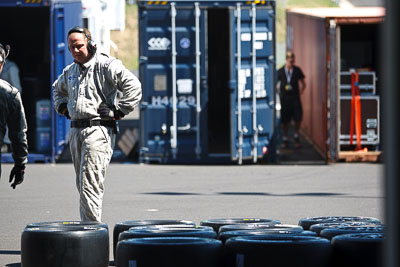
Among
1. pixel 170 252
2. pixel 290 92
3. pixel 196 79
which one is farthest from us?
pixel 290 92

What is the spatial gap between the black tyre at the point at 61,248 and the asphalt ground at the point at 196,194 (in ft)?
3.19

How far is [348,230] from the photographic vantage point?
723cm

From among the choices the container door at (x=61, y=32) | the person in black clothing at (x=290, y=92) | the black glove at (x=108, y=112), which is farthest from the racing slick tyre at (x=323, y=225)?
the person in black clothing at (x=290, y=92)

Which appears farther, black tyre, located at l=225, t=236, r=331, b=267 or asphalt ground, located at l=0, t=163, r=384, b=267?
asphalt ground, located at l=0, t=163, r=384, b=267

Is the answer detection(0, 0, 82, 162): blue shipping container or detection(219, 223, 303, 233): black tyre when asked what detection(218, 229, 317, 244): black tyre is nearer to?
detection(219, 223, 303, 233): black tyre

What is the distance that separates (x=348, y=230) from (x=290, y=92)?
1426 cm

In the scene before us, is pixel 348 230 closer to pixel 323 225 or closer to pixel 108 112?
pixel 323 225

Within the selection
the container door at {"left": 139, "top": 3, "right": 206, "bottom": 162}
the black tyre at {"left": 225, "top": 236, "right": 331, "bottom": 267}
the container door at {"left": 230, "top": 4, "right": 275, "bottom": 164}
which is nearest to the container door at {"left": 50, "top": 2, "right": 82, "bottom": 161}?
the container door at {"left": 139, "top": 3, "right": 206, "bottom": 162}

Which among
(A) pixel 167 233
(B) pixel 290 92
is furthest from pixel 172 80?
(A) pixel 167 233

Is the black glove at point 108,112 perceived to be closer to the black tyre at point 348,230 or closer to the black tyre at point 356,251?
the black tyre at point 348,230

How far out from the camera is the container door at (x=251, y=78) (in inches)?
715

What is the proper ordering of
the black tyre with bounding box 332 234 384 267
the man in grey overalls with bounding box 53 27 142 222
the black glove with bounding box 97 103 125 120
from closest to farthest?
the black tyre with bounding box 332 234 384 267 → the man in grey overalls with bounding box 53 27 142 222 → the black glove with bounding box 97 103 125 120

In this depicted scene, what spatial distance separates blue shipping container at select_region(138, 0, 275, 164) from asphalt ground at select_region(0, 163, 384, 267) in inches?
18.8

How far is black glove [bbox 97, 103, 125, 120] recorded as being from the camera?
852 cm
